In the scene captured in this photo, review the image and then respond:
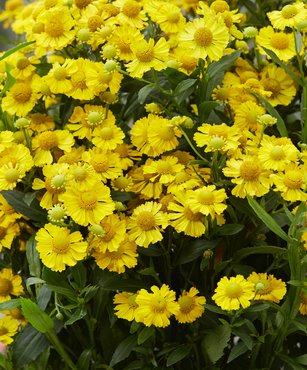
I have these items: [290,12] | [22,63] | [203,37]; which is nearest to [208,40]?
[203,37]

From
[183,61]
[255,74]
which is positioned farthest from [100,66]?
[255,74]

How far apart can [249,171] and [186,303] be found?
134 millimetres

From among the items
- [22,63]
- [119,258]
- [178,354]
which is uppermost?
[22,63]

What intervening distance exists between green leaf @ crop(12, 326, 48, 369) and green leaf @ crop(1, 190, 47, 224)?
110 mm

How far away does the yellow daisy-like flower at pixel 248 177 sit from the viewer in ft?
2.13

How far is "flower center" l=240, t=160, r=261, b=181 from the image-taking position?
65 centimetres

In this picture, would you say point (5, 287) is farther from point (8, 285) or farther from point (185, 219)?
point (185, 219)

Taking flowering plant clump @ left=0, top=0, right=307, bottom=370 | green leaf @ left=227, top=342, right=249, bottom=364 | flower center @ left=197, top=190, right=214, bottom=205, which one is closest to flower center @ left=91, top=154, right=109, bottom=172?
flowering plant clump @ left=0, top=0, right=307, bottom=370

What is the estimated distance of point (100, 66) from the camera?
72cm

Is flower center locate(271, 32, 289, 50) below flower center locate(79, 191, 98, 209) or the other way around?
below

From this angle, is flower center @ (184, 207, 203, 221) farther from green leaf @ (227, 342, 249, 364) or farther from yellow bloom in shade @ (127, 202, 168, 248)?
green leaf @ (227, 342, 249, 364)

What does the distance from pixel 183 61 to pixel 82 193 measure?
0.19 metres

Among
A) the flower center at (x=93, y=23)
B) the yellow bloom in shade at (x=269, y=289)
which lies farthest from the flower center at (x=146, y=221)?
the flower center at (x=93, y=23)

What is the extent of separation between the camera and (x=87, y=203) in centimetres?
64
